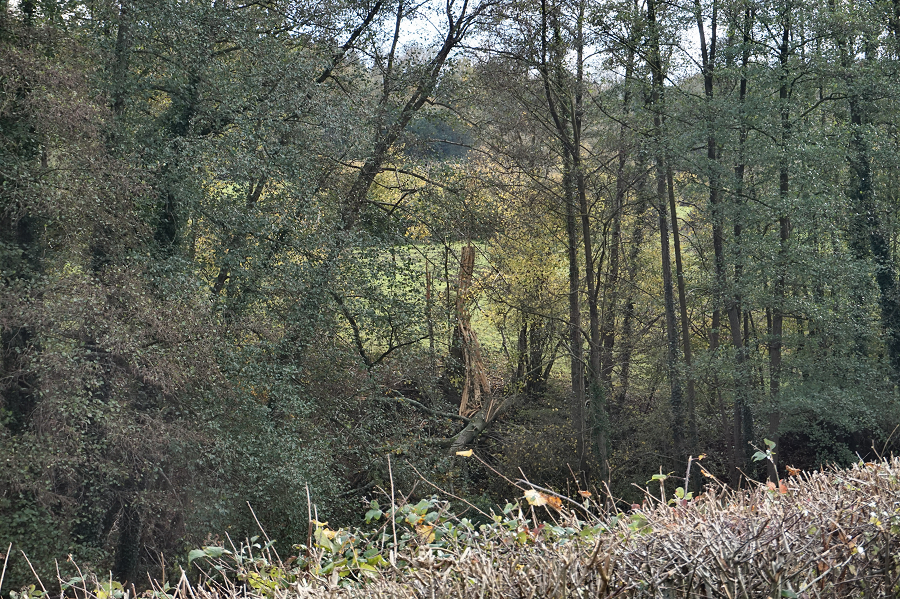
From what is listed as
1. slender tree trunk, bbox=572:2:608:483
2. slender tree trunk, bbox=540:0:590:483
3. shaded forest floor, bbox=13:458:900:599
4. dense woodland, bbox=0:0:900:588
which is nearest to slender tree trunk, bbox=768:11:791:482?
dense woodland, bbox=0:0:900:588

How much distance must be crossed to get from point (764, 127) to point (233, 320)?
905 centimetres

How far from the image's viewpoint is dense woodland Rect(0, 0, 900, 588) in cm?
859

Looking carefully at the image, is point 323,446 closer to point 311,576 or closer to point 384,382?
point 384,382

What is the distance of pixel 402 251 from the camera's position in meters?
12.2

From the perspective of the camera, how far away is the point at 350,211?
40.1ft

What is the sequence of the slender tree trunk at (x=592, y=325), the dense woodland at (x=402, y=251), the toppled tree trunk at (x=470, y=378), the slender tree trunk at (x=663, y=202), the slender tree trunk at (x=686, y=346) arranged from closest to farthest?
the dense woodland at (x=402, y=251)
the slender tree trunk at (x=663, y=202)
the slender tree trunk at (x=592, y=325)
the toppled tree trunk at (x=470, y=378)
the slender tree trunk at (x=686, y=346)

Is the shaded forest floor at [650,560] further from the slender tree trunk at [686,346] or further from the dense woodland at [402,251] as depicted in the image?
the slender tree trunk at [686,346]

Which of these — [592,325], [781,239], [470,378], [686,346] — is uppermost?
[781,239]

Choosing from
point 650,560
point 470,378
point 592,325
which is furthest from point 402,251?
point 650,560

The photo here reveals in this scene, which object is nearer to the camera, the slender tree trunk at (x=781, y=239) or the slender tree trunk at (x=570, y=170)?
the slender tree trunk at (x=781, y=239)

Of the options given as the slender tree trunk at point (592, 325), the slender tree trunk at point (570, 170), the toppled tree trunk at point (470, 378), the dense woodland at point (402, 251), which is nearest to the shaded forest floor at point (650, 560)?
the dense woodland at point (402, 251)

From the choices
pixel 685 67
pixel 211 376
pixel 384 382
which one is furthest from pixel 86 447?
pixel 685 67

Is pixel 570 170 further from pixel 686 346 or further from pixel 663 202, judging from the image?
pixel 686 346

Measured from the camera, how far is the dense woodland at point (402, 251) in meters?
8.59
